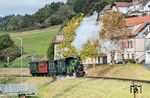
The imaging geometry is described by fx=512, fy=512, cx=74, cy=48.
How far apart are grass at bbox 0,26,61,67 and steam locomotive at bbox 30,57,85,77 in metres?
38.6

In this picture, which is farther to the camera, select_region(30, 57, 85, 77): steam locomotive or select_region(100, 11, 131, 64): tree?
select_region(100, 11, 131, 64): tree

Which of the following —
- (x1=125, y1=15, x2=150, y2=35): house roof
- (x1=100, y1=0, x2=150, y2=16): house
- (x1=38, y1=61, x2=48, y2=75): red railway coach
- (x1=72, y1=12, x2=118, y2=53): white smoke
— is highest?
(x1=100, y1=0, x2=150, y2=16): house

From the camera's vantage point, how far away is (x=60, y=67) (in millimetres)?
82188

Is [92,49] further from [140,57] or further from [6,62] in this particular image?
[6,62]

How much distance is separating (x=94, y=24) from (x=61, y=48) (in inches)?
455

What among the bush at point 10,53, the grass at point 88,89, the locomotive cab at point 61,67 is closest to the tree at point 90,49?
the locomotive cab at point 61,67

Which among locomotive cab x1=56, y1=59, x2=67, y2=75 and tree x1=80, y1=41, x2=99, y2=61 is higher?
tree x1=80, y1=41, x2=99, y2=61

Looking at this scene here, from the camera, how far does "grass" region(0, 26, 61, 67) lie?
5571 inches

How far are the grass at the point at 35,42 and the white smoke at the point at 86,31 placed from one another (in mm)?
41123

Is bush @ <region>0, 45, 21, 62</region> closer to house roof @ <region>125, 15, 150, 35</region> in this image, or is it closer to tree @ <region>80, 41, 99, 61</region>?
house roof @ <region>125, 15, 150, 35</region>

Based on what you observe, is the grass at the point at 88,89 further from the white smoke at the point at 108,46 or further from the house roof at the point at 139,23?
the house roof at the point at 139,23

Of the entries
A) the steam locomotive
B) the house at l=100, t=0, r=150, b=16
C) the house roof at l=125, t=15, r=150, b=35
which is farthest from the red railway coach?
the house at l=100, t=0, r=150, b=16

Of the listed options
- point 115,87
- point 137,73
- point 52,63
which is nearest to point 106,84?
point 115,87

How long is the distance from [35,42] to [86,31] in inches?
3208
